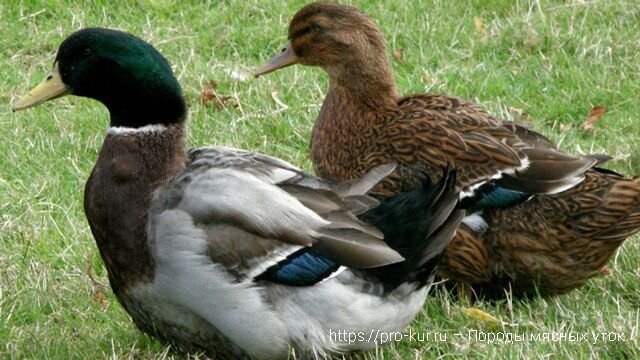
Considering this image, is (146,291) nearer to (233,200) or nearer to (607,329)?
(233,200)

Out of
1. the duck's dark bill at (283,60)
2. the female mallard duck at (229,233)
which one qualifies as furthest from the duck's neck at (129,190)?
the duck's dark bill at (283,60)

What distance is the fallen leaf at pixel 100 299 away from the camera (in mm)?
5035

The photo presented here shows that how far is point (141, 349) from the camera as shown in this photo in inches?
184

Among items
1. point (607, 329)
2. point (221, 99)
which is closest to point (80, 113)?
point (221, 99)

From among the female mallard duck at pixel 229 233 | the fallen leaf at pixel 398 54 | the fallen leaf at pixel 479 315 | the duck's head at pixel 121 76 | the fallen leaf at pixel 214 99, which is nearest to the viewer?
the female mallard duck at pixel 229 233

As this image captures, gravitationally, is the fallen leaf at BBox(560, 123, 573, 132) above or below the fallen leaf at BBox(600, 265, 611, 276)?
below

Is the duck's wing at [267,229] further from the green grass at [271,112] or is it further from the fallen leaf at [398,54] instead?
the fallen leaf at [398,54]

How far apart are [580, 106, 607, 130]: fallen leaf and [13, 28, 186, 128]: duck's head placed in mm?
2959

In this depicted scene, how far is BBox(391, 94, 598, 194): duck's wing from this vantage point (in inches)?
195

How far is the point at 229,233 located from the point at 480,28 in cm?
400

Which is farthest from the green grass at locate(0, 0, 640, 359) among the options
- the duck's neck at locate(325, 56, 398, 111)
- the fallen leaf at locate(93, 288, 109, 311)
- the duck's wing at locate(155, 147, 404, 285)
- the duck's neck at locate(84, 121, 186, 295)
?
the duck's neck at locate(325, 56, 398, 111)

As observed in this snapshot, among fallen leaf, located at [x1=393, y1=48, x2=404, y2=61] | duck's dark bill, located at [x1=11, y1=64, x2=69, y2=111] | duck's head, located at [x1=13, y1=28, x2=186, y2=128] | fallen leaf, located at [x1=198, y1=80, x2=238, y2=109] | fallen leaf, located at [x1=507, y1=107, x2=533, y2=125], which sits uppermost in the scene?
duck's head, located at [x1=13, y1=28, x2=186, y2=128]

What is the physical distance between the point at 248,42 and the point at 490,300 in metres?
3.21

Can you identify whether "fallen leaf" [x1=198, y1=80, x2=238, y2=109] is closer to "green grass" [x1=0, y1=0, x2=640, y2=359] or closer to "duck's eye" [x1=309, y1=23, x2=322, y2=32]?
"green grass" [x1=0, y1=0, x2=640, y2=359]
